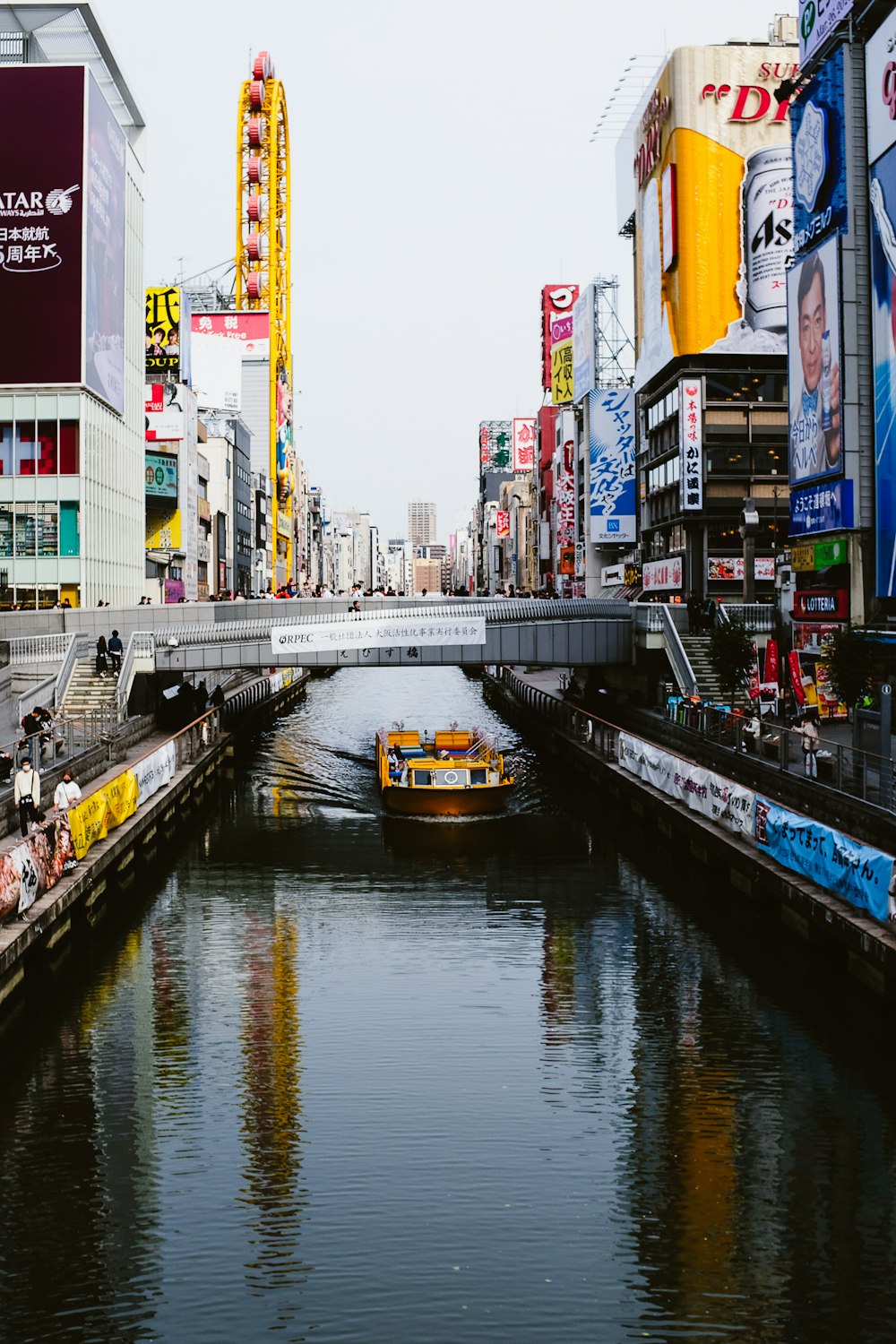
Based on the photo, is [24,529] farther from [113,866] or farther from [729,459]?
[729,459]

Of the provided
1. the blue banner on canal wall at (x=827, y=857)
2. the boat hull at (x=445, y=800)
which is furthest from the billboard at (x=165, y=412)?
the blue banner on canal wall at (x=827, y=857)

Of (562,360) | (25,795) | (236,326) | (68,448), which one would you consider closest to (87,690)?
(25,795)

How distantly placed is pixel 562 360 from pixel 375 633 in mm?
91977

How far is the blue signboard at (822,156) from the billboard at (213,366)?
11126 centimetres

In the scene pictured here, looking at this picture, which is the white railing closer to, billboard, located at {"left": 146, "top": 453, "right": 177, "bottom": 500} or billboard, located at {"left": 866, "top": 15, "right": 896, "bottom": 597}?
billboard, located at {"left": 866, "top": 15, "right": 896, "bottom": 597}

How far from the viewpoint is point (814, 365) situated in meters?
54.7

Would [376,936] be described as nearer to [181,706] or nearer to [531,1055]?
[531,1055]

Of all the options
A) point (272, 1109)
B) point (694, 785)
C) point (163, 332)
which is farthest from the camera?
point (163, 332)

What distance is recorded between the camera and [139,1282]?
49.3 feet

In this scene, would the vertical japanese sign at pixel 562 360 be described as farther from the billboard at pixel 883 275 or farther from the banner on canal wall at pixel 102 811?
the banner on canal wall at pixel 102 811

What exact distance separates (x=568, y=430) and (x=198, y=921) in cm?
10863

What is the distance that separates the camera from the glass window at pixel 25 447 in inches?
2830

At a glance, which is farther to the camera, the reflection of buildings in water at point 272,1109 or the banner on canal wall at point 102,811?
the banner on canal wall at point 102,811

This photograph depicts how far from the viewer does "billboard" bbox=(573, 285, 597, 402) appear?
117750 mm
